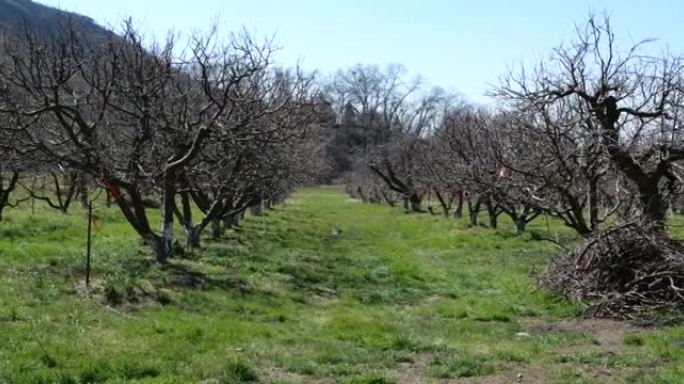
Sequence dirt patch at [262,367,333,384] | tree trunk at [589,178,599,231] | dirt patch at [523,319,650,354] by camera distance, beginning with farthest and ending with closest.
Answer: tree trunk at [589,178,599,231]
dirt patch at [523,319,650,354]
dirt patch at [262,367,333,384]

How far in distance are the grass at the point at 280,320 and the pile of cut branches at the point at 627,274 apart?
0.50 meters

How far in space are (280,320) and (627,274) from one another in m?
6.01

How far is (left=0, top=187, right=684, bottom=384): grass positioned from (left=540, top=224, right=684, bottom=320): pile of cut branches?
0.50 meters


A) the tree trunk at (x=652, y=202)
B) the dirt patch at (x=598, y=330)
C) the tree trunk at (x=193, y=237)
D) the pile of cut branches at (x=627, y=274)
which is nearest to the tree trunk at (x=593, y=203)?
the tree trunk at (x=652, y=202)

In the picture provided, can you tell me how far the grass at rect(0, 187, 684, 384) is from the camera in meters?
8.07

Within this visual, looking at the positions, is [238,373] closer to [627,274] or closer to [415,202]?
Answer: [627,274]

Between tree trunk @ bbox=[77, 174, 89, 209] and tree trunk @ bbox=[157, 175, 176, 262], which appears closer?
tree trunk @ bbox=[157, 175, 176, 262]

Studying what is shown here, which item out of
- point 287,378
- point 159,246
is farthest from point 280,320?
point 159,246

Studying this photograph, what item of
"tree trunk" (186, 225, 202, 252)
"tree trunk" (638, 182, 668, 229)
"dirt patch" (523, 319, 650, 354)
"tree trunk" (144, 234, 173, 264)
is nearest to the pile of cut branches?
"dirt patch" (523, 319, 650, 354)

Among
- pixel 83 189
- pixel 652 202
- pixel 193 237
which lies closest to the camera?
pixel 652 202

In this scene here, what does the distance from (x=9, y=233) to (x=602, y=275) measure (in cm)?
1575

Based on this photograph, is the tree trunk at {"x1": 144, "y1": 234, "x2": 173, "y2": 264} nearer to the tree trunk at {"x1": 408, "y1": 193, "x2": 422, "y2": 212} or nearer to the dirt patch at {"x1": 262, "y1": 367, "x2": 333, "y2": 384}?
the dirt patch at {"x1": 262, "y1": 367, "x2": 333, "y2": 384}

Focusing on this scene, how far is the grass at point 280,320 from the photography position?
8.07 m

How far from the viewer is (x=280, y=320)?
1168cm
